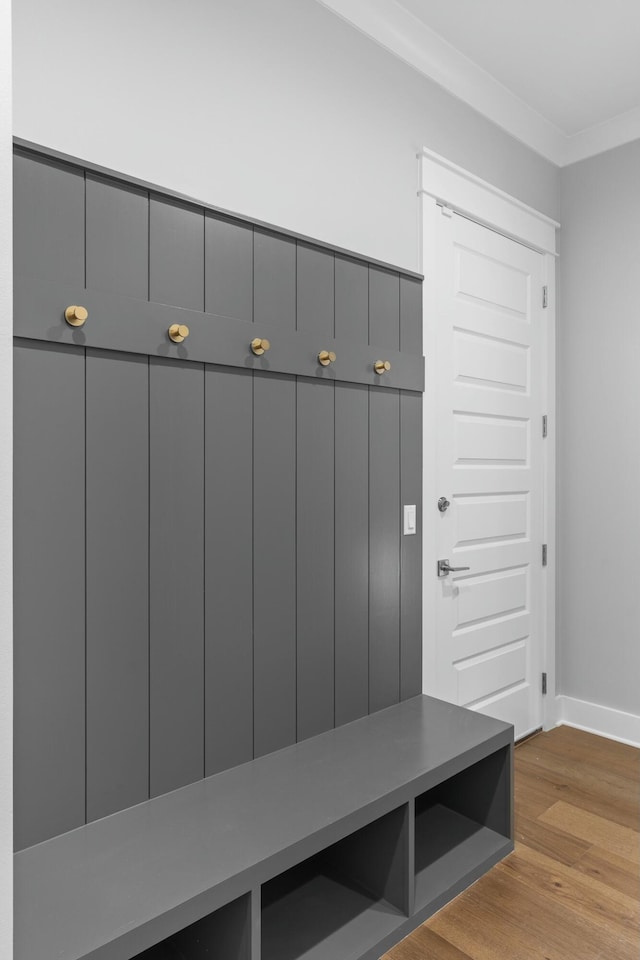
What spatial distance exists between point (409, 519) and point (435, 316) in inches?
30.3

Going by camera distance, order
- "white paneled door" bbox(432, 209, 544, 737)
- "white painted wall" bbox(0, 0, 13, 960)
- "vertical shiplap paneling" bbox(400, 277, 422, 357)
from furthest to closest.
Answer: "white paneled door" bbox(432, 209, 544, 737) < "vertical shiplap paneling" bbox(400, 277, 422, 357) < "white painted wall" bbox(0, 0, 13, 960)

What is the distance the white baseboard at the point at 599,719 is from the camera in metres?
2.87

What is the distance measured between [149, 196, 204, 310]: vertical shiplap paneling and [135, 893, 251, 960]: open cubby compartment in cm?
139

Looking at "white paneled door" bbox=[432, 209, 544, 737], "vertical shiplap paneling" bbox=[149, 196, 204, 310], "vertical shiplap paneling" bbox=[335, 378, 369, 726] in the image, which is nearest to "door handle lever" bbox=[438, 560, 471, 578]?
"white paneled door" bbox=[432, 209, 544, 737]

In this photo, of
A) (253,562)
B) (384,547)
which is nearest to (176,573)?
(253,562)

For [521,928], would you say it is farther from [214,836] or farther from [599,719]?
[599,719]

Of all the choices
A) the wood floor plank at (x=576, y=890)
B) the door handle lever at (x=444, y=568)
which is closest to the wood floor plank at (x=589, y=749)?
the wood floor plank at (x=576, y=890)

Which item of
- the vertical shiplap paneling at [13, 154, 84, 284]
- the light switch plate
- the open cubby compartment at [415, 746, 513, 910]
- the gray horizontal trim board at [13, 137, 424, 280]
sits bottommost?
the open cubby compartment at [415, 746, 513, 910]

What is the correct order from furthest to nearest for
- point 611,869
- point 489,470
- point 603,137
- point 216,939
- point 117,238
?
point 603,137, point 489,470, point 611,869, point 117,238, point 216,939

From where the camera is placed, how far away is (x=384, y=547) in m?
2.17

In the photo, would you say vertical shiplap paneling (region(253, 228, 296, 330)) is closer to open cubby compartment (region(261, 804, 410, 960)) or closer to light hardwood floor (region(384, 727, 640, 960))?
open cubby compartment (region(261, 804, 410, 960))

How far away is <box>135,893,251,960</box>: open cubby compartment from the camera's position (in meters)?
1.32

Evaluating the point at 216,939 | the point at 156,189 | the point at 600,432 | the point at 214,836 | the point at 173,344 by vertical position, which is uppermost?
the point at 156,189

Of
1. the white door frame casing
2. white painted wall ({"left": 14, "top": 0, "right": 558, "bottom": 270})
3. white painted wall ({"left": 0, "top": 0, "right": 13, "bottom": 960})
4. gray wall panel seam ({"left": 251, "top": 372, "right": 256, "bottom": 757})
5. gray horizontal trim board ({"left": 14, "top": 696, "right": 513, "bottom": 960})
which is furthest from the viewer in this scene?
the white door frame casing
